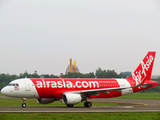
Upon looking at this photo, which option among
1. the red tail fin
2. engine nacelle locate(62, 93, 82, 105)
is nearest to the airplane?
engine nacelle locate(62, 93, 82, 105)

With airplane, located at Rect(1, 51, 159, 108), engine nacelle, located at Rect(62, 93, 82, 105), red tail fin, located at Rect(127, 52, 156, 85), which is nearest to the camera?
engine nacelle, located at Rect(62, 93, 82, 105)

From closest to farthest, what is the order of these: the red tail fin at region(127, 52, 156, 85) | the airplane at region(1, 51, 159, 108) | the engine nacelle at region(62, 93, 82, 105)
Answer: the engine nacelle at region(62, 93, 82, 105) → the airplane at region(1, 51, 159, 108) → the red tail fin at region(127, 52, 156, 85)

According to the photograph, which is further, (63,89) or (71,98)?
(63,89)

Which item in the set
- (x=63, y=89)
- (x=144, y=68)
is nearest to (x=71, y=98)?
(x=63, y=89)

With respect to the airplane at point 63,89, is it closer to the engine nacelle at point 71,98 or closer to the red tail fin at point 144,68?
the engine nacelle at point 71,98

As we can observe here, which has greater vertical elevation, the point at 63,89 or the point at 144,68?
the point at 144,68

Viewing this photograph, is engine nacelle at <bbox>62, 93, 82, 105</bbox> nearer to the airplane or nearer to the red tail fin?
the airplane

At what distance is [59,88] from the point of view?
37.7 m

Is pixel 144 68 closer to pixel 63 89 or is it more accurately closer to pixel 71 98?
pixel 63 89

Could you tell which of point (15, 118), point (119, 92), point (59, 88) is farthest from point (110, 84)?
point (15, 118)

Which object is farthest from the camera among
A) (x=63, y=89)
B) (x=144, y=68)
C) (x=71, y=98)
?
(x=144, y=68)

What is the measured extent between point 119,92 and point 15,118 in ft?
71.9

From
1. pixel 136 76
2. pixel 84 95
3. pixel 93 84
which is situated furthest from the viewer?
pixel 136 76

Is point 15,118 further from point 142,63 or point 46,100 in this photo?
point 142,63
